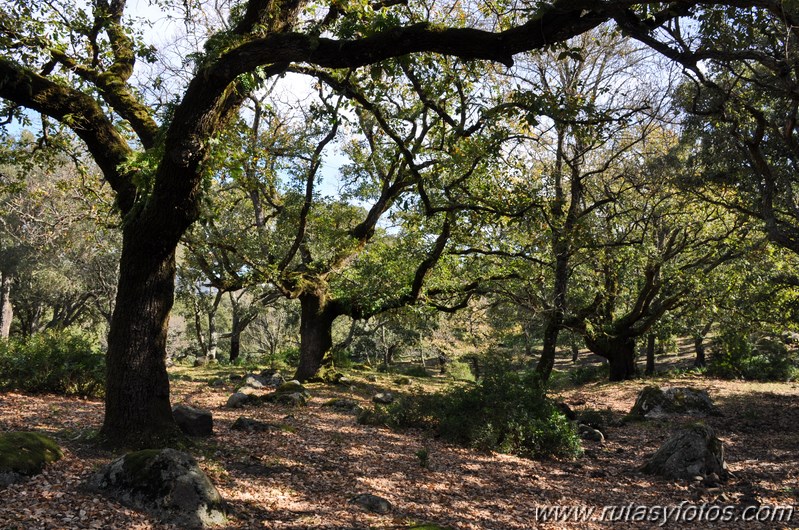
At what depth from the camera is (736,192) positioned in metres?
12.2

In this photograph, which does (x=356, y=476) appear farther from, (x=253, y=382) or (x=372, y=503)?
(x=253, y=382)

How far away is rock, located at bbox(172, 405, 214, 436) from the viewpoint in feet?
24.9

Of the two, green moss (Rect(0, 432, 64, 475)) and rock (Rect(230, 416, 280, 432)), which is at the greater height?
green moss (Rect(0, 432, 64, 475))

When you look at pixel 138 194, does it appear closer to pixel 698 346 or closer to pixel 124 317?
pixel 124 317

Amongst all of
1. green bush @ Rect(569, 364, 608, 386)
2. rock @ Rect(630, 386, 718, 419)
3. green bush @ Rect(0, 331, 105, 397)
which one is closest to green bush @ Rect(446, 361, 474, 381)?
green bush @ Rect(569, 364, 608, 386)

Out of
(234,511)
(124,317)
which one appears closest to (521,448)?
(234,511)

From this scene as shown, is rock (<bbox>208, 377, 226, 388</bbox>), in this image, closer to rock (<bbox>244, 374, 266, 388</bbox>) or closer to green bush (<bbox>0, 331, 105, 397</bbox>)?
rock (<bbox>244, 374, 266, 388</bbox>)

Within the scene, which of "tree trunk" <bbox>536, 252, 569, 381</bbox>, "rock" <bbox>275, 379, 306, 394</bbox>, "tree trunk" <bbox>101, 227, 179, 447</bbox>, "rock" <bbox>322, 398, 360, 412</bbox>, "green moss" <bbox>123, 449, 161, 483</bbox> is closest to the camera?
"green moss" <bbox>123, 449, 161, 483</bbox>

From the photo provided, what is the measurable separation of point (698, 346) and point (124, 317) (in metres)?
27.1

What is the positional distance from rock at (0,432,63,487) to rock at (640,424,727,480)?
27.8ft

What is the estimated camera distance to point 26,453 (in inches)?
213

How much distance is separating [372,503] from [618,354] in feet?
58.4

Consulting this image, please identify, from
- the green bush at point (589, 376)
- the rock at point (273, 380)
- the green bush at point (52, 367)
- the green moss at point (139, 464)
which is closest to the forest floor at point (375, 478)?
the green moss at point (139, 464)

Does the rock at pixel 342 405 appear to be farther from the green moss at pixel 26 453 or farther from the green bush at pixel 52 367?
the green moss at pixel 26 453
